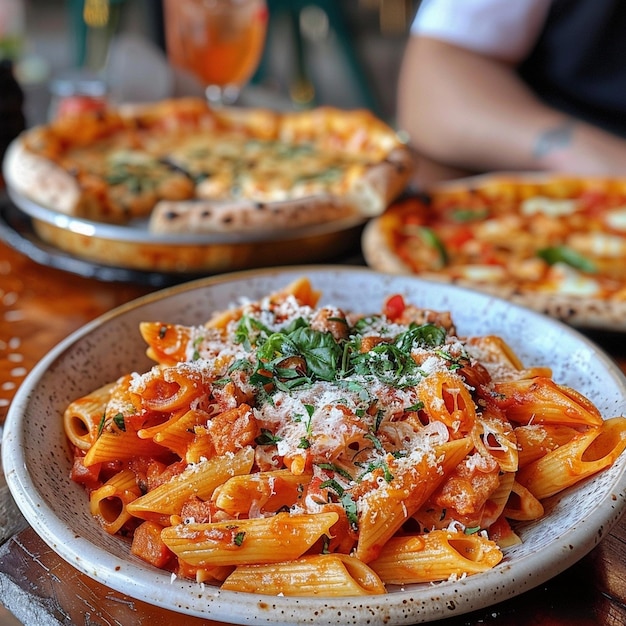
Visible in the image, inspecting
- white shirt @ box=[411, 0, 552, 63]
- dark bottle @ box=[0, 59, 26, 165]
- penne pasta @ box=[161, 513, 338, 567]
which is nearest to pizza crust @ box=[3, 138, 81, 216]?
dark bottle @ box=[0, 59, 26, 165]

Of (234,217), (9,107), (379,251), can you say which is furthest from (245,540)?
(9,107)

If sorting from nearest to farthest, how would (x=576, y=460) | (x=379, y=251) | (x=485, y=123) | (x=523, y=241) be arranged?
1. (x=576, y=460)
2. (x=379, y=251)
3. (x=523, y=241)
4. (x=485, y=123)

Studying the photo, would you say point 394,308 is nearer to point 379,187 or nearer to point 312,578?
point 312,578

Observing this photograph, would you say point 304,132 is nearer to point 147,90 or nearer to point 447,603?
point 147,90

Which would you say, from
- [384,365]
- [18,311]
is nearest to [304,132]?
[18,311]

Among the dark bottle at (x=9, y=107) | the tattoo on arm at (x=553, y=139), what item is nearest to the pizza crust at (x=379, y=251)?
the tattoo on arm at (x=553, y=139)

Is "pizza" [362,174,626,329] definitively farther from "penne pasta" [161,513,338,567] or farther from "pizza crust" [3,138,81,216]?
"penne pasta" [161,513,338,567]
